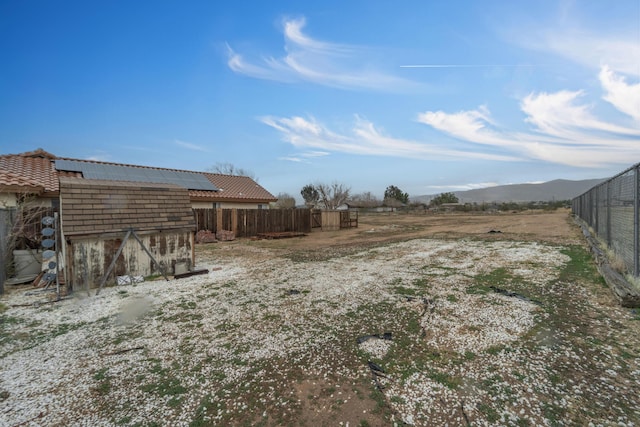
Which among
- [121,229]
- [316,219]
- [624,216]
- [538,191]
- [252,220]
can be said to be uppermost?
[538,191]

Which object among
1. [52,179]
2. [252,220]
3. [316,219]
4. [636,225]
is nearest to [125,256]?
[52,179]

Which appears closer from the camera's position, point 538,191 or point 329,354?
point 329,354

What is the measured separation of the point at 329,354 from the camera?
384 cm

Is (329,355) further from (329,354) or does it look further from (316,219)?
(316,219)

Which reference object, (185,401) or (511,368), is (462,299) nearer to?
(511,368)

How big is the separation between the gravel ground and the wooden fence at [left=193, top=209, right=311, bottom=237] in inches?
412

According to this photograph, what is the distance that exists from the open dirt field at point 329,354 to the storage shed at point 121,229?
2.59 ft

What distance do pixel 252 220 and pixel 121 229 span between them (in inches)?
452

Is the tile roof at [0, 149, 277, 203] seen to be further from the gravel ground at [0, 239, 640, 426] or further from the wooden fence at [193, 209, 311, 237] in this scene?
the gravel ground at [0, 239, 640, 426]

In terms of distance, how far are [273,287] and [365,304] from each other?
8.36 feet

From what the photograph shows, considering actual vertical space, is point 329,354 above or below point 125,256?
below

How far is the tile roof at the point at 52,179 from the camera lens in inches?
467

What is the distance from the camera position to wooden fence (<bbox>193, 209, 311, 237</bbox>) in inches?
682

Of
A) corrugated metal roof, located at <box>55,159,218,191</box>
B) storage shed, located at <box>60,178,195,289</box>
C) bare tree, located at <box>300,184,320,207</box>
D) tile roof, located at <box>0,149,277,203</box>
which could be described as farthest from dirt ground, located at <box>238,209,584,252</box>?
bare tree, located at <box>300,184,320,207</box>
